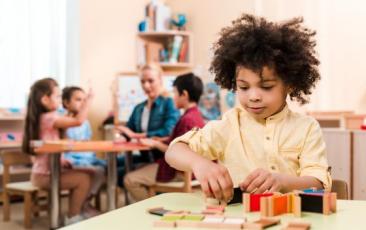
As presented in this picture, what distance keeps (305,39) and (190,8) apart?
4.74 metres

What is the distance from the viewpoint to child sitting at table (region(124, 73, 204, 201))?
3619mm

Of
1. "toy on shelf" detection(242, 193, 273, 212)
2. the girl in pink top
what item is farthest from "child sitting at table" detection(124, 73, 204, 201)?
"toy on shelf" detection(242, 193, 273, 212)

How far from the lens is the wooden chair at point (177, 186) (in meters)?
3.55

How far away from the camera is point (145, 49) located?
6082 mm

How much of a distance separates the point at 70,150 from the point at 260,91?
2261mm

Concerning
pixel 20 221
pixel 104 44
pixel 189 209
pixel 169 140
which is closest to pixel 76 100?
pixel 20 221

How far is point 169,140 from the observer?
3.76m

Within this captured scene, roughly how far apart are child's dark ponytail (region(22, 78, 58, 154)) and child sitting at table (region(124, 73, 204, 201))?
0.78m

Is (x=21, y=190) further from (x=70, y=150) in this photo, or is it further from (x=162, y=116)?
(x=162, y=116)

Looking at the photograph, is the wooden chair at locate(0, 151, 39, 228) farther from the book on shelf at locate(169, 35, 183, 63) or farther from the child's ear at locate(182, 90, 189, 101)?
the book on shelf at locate(169, 35, 183, 63)

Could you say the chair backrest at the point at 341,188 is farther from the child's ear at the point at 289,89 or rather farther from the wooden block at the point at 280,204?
the wooden block at the point at 280,204

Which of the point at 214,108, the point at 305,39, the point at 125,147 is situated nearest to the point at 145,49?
the point at 214,108

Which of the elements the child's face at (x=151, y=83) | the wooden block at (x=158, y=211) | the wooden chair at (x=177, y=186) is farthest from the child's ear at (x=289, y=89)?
the child's face at (x=151, y=83)

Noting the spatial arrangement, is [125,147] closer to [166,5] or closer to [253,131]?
[253,131]
